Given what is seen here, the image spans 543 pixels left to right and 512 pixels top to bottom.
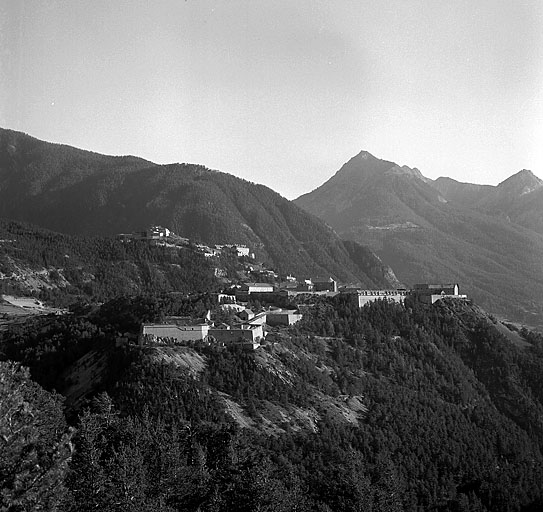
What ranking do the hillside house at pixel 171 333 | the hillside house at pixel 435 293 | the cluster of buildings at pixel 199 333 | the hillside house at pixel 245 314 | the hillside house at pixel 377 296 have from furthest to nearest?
the hillside house at pixel 435 293 → the hillside house at pixel 377 296 → the hillside house at pixel 245 314 → the cluster of buildings at pixel 199 333 → the hillside house at pixel 171 333

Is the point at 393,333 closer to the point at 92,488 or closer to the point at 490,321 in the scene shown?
the point at 490,321

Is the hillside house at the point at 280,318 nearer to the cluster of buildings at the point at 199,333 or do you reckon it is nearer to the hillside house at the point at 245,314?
the hillside house at the point at 245,314

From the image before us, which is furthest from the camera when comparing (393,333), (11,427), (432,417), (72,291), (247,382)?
(72,291)

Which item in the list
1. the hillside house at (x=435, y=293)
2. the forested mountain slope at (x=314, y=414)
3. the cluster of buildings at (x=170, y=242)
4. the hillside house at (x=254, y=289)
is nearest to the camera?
the forested mountain slope at (x=314, y=414)

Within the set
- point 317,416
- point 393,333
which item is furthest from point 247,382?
point 393,333

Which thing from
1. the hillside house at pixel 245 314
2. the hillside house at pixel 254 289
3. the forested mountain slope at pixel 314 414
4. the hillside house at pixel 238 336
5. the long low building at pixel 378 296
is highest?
the hillside house at pixel 254 289

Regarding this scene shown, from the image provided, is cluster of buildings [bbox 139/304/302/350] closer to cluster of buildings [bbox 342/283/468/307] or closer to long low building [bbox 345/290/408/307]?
long low building [bbox 345/290/408/307]

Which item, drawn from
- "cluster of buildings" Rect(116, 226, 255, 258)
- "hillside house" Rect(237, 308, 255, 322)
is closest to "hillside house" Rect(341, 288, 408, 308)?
"hillside house" Rect(237, 308, 255, 322)

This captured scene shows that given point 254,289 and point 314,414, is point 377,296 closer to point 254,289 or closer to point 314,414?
point 254,289

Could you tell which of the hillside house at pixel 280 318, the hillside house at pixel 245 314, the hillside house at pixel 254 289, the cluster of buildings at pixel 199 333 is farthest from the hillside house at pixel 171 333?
the hillside house at pixel 254 289
